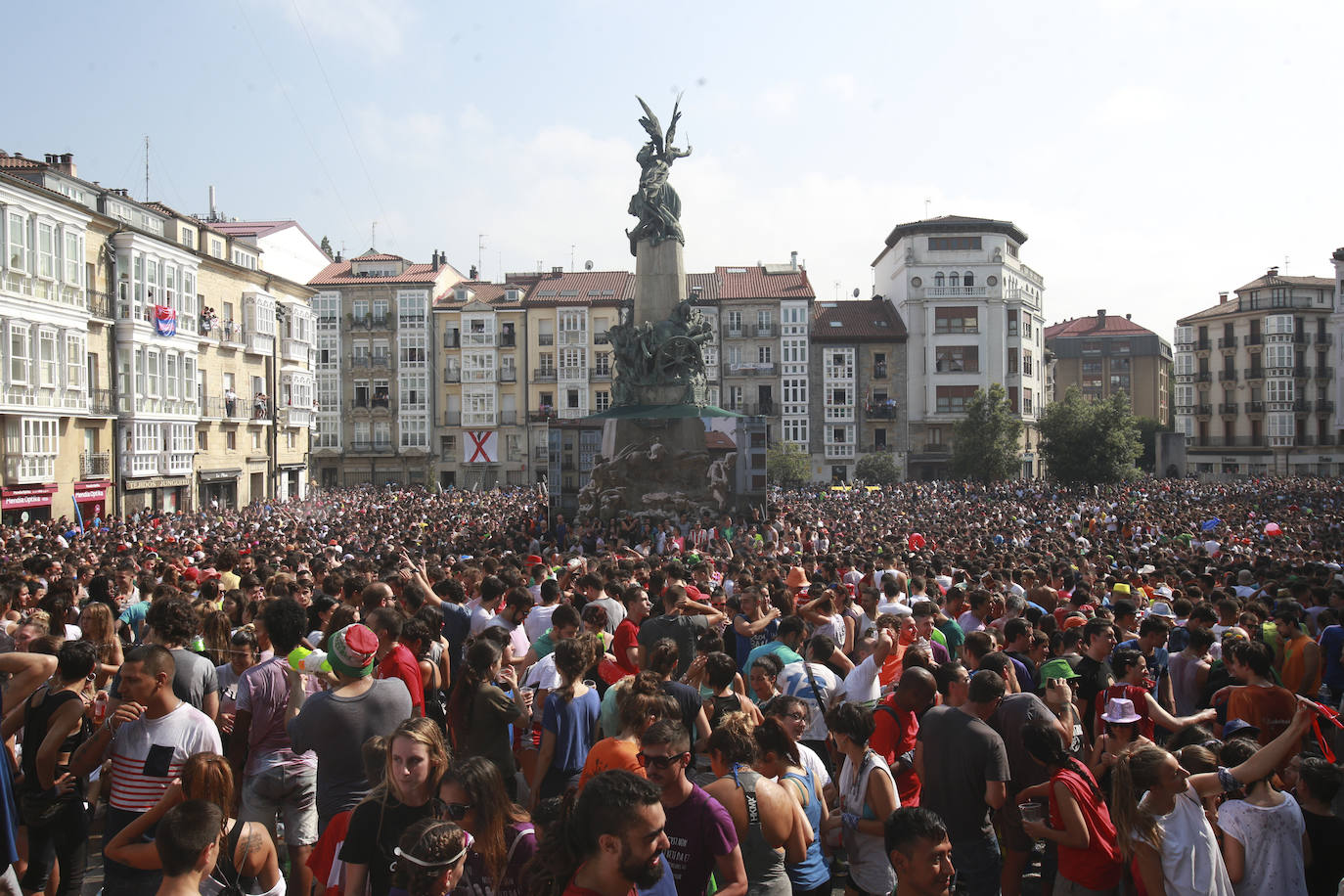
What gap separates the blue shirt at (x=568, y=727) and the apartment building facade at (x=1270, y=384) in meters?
81.7

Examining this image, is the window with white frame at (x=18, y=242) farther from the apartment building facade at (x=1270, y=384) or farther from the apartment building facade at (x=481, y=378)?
the apartment building facade at (x=1270, y=384)

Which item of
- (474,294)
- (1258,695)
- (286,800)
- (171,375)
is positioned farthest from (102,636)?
(474,294)

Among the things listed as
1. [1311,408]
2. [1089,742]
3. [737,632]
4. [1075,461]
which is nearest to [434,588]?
[737,632]

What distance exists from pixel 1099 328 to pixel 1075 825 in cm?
9642

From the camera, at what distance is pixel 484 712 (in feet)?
20.9

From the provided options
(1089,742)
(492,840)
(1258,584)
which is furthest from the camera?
(1258,584)

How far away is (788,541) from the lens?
2355cm

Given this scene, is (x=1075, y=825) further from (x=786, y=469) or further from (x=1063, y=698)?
(x=786, y=469)

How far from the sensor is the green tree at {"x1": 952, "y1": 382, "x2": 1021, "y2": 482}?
198 ft

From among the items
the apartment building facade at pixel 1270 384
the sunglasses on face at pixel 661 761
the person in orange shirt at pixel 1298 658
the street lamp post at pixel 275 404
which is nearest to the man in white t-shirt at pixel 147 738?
the sunglasses on face at pixel 661 761

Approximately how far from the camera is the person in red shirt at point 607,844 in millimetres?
3619

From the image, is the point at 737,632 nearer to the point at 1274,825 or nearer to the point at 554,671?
the point at 554,671

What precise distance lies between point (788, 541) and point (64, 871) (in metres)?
18.5

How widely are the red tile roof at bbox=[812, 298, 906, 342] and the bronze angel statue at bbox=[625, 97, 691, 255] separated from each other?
40597 millimetres
